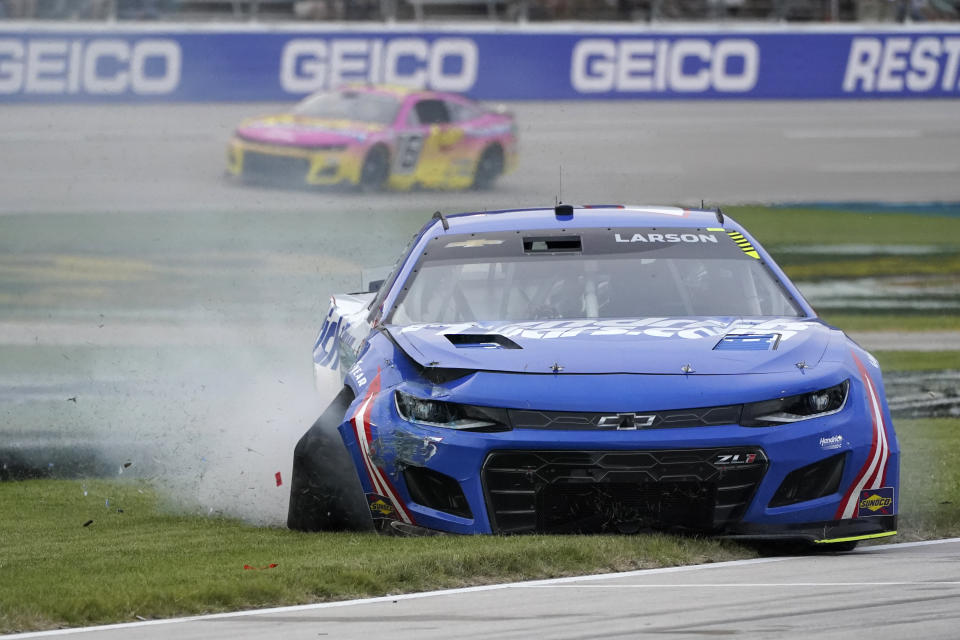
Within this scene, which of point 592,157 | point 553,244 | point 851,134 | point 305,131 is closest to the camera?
point 553,244

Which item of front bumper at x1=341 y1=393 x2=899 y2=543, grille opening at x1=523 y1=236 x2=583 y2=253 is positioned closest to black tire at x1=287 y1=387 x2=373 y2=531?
front bumper at x1=341 y1=393 x2=899 y2=543

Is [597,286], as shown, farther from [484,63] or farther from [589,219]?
[484,63]

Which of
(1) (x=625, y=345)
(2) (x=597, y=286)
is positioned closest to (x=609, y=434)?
(1) (x=625, y=345)

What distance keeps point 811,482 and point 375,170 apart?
583 inches

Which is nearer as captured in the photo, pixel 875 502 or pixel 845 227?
pixel 875 502

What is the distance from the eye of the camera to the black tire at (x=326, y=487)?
18.4 ft

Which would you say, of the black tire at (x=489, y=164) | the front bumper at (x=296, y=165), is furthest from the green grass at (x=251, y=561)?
the black tire at (x=489, y=164)

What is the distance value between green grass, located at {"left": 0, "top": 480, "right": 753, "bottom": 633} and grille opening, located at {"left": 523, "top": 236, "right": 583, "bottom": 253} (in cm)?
160

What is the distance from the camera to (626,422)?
5.10 metres

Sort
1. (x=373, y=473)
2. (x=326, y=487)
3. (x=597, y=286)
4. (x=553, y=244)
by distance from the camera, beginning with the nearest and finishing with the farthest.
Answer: (x=373, y=473) → (x=326, y=487) → (x=597, y=286) → (x=553, y=244)

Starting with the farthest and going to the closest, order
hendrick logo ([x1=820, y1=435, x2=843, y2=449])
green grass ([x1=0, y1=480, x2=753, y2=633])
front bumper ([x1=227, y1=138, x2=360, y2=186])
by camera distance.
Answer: front bumper ([x1=227, y1=138, x2=360, y2=186]) < hendrick logo ([x1=820, y1=435, x2=843, y2=449]) < green grass ([x1=0, y1=480, x2=753, y2=633])

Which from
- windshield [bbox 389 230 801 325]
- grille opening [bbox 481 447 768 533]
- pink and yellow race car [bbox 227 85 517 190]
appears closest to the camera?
grille opening [bbox 481 447 768 533]

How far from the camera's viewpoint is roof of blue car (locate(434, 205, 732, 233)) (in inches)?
267

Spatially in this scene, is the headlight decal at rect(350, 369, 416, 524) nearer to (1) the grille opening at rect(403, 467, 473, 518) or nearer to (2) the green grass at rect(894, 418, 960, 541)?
(1) the grille opening at rect(403, 467, 473, 518)
